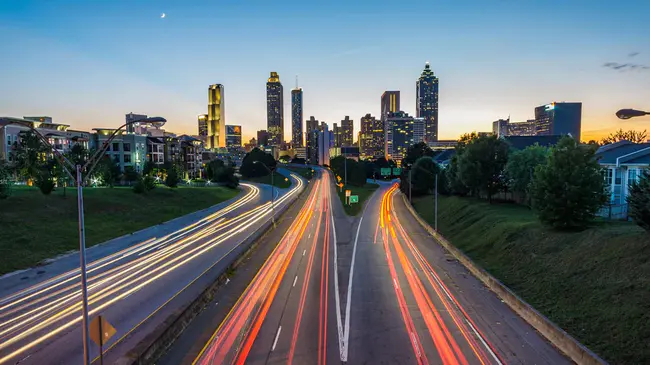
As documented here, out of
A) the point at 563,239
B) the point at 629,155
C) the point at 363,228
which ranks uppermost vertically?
the point at 629,155

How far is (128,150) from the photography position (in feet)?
322

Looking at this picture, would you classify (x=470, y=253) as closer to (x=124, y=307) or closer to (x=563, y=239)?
(x=563, y=239)

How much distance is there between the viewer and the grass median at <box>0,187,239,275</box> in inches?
1220

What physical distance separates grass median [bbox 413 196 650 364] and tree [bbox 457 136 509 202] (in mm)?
18588

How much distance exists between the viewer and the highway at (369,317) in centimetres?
1489

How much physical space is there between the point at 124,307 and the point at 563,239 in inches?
1133

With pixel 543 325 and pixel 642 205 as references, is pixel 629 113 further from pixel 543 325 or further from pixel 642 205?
pixel 642 205

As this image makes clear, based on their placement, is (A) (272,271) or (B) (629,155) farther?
(B) (629,155)

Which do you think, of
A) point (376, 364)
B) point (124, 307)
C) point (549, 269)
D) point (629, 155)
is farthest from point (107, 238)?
point (629, 155)

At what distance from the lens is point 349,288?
23.6 m

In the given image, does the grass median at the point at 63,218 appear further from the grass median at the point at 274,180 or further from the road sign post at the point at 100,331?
the grass median at the point at 274,180

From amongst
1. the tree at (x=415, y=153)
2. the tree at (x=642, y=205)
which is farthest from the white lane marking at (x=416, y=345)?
the tree at (x=415, y=153)

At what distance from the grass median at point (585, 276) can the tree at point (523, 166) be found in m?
14.0

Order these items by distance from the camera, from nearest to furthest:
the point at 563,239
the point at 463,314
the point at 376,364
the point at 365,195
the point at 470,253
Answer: the point at 376,364 < the point at 463,314 < the point at 563,239 < the point at 470,253 < the point at 365,195
